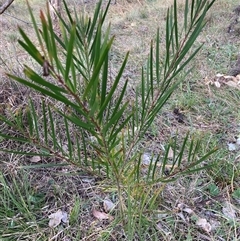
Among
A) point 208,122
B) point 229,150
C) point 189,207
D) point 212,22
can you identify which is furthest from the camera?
point 212,22

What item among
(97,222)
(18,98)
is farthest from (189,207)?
(18,98)

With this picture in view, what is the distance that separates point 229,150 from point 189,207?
43cm

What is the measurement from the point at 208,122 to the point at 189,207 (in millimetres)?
680

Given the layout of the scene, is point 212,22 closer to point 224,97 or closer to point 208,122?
point 224,97

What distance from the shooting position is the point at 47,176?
1.18m

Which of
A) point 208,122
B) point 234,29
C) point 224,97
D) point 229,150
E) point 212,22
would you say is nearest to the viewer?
point 229,150

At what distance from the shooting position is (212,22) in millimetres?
3291

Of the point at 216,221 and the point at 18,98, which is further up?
the point at 18,98

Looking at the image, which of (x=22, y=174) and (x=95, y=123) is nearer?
(x=95, y=123)

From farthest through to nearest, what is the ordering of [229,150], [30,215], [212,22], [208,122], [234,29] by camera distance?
[212,22], [234,29], [208,122], [229,150], [30,215]

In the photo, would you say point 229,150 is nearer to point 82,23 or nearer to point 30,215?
point 30,215

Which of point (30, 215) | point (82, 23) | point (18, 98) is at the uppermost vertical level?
point (82, 23)

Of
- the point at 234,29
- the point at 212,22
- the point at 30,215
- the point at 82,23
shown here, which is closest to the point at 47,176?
the point at 30,215

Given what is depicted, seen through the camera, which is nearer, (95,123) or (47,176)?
(95,123)
